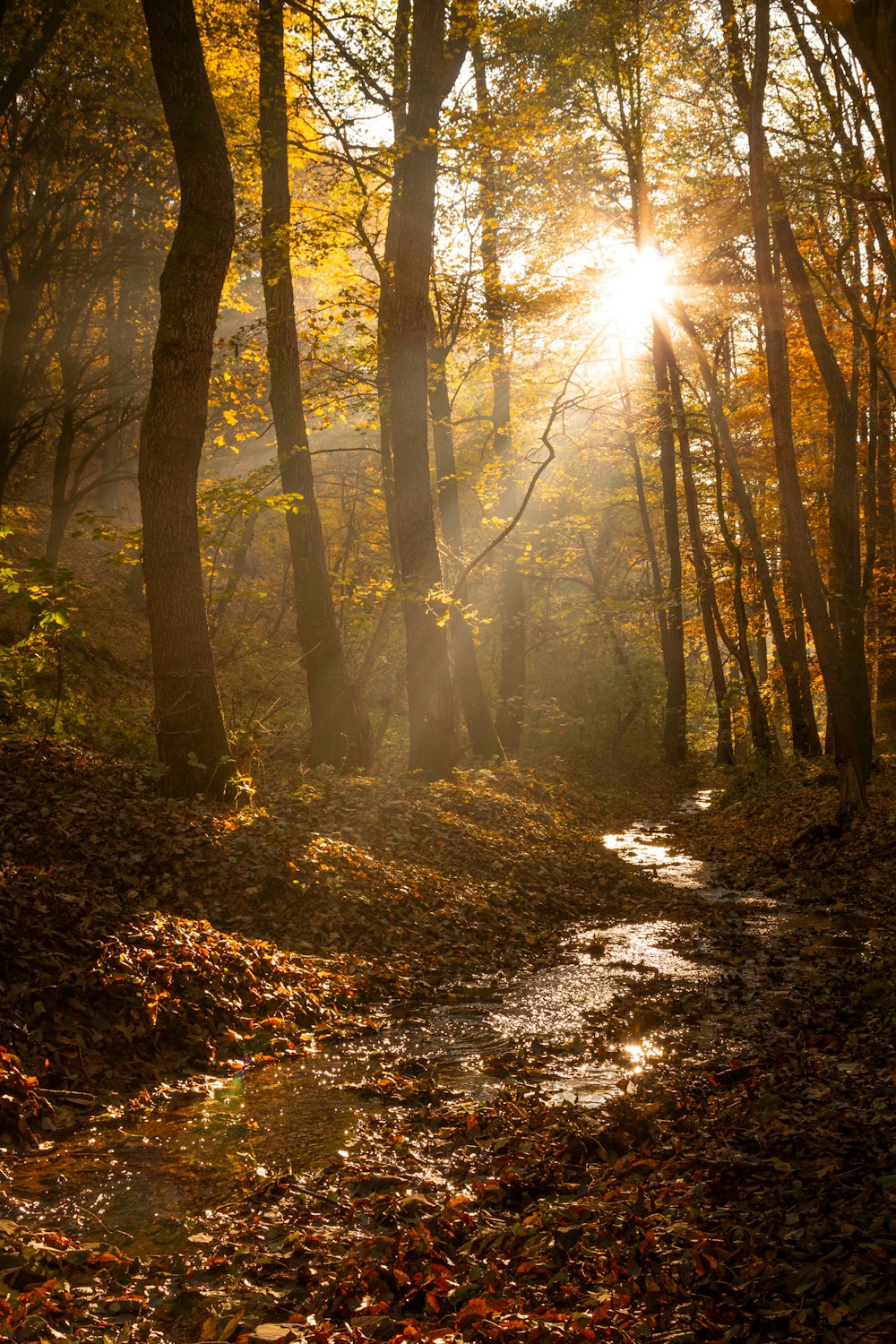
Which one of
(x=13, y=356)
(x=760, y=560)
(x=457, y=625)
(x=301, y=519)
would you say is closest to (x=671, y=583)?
(x=760, y=560)

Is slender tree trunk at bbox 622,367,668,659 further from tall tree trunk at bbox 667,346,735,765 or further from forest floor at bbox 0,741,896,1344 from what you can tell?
forest floor at bbox 0,741,896,1344

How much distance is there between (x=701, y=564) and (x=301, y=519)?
10332mm

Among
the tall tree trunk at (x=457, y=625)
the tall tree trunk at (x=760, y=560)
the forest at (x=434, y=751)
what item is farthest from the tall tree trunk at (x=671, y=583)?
the tall tree trunk at (x=457, y=625)

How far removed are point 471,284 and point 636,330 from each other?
8445mm

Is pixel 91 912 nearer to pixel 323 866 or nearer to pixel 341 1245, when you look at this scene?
pixel 323 866

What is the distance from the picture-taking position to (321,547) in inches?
517

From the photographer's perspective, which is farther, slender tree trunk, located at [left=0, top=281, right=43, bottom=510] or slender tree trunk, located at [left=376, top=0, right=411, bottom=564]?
slender tree trunk, located at [left=0, top=281, right=43, bottom=510]

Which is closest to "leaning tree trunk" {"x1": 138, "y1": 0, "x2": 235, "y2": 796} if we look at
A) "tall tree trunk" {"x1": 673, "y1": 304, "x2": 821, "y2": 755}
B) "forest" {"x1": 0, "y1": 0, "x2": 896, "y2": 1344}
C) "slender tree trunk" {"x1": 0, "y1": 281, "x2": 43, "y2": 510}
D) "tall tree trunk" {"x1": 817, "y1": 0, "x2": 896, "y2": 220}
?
"forest" {"x1": 0, "y1": 0, "x2": 896, "y2": 1344}

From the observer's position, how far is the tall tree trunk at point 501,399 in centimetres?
1518

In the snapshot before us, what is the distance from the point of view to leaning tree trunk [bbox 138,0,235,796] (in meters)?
8.48

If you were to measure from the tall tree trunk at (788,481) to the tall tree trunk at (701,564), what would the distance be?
7079 millimetres

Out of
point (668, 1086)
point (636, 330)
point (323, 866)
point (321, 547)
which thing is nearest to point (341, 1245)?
point (668, 1086)

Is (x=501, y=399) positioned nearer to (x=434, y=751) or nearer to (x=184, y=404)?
(x=434, y=751)

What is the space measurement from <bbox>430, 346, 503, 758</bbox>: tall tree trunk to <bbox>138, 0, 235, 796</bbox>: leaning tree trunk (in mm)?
8138
